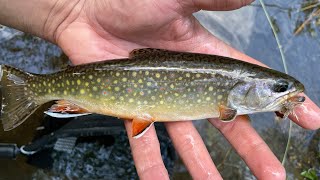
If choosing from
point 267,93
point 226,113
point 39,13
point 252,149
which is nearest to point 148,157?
point 226,113

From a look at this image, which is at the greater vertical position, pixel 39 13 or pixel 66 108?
pixel 39 13

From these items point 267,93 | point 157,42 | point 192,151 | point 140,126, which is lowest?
point 192,151

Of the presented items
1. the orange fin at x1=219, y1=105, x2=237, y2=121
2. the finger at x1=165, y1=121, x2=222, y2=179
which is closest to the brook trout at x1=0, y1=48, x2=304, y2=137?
the orange fin at x1=219, y1=105, x2=237, y2=121

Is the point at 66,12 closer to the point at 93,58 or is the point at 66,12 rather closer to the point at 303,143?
the point at 93,58

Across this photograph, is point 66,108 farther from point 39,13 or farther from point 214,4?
point 214,4

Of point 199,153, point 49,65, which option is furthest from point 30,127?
point 199,153

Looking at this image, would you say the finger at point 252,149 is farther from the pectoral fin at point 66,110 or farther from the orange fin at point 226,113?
the pectoral fin at point 66,110

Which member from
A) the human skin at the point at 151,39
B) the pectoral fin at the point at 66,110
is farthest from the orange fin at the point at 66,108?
the human skin at the point at 151,39

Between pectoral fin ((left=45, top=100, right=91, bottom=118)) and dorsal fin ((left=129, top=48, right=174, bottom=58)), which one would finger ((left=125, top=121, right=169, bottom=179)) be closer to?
pectoral fin ((left=45, top=100, right=91, bottom=118))
